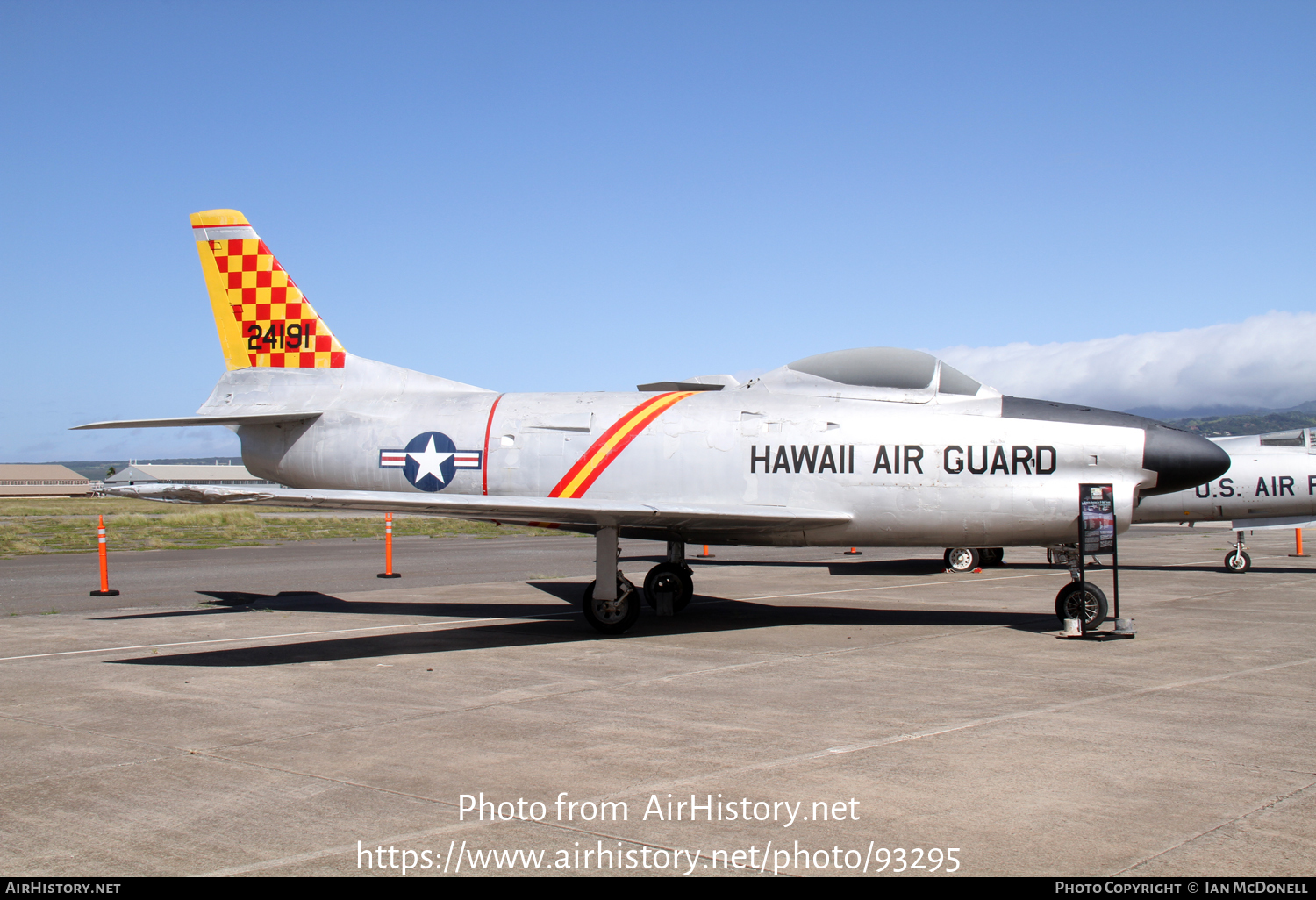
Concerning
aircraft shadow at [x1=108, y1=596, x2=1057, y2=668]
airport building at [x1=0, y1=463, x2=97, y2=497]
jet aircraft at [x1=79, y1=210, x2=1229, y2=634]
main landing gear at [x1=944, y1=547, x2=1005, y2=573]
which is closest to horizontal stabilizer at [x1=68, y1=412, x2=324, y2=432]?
jet aircraft at [x1=79, y1=210, x2=1229, y2=634]

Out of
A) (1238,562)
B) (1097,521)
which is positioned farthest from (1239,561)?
(1097,521)

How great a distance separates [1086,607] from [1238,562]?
11.5 meters

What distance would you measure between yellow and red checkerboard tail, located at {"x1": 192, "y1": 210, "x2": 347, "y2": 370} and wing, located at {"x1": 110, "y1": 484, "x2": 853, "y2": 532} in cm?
305

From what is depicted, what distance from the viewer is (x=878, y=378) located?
35.8 ft

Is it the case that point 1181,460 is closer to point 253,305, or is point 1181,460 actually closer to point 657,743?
point 657,743

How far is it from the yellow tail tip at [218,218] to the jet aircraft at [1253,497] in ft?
54.9

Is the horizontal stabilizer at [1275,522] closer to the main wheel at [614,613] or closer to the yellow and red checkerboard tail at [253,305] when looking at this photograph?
the main wheel at [614,613]

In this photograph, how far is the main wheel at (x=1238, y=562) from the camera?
19203 millimetres

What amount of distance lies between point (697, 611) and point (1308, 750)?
785 cm

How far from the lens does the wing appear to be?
8.51 m

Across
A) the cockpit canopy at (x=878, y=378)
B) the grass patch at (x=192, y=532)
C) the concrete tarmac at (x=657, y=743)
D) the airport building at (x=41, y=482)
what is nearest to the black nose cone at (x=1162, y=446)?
the cockpit canopy at (x=878, y=378)

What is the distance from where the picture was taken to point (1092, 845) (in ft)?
13.3

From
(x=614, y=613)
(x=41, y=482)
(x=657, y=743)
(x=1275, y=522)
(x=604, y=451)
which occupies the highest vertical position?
(x=604, y=451)

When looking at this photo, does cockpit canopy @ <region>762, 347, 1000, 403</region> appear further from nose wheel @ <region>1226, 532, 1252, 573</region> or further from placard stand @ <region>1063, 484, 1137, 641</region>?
nose wheel @ <region>1226, 532, 1252, 573</region>
